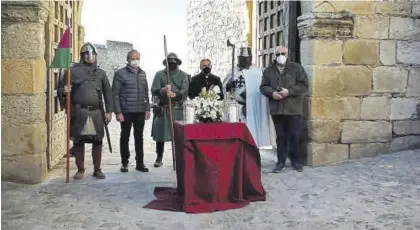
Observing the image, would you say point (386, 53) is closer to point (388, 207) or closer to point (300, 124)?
point (300, 124)

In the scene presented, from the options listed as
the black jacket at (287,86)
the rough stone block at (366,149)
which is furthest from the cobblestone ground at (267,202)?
the black jacket at (287,86)

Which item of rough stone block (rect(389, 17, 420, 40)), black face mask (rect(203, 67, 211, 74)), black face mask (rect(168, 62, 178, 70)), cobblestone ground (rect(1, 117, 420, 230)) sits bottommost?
cobblestone ground (rect(1, 117, 420, 230))

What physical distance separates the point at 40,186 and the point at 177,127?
1.65 metres

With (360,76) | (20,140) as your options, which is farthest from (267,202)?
(20,140)

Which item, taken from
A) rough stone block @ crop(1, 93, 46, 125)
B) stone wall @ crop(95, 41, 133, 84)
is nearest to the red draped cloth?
rough stone block @ crop(1, 93, 46, 125)

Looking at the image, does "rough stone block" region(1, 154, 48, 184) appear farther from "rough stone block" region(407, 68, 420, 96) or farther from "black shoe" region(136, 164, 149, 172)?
"rough stone block" region(407, 68, 420, 96)

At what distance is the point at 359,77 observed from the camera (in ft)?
19.0

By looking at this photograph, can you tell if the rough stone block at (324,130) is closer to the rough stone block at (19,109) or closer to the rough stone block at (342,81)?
the rough stone block at (342,81)

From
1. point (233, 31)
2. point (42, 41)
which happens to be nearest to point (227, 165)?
point (42, 41)

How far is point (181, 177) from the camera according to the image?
13.9 ft

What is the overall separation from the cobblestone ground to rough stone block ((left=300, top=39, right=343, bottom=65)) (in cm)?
130

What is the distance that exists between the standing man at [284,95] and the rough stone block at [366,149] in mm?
785

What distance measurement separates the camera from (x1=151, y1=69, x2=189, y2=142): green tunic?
5.73 meters

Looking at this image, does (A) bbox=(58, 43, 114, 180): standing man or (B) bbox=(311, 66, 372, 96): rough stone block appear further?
(B) bbox=(311, 66, 372, 96): rough stone block
